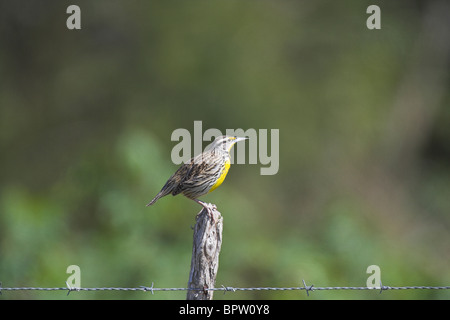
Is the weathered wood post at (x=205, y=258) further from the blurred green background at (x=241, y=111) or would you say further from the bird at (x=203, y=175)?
the blurred green background at (x=241, y=111)

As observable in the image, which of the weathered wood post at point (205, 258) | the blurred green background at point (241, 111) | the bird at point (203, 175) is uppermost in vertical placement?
the blurred green background at point (241, 111)

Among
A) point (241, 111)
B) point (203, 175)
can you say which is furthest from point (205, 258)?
point (241, 111)

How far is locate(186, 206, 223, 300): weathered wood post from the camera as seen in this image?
6078 millimetres

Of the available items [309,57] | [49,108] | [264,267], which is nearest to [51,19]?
[49,108]

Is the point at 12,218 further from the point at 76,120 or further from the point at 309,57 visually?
the point at 309,57

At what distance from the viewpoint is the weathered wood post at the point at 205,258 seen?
6.08m

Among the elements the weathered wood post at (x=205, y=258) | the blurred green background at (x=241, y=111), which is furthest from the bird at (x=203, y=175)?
the blurred green background at (x=241, y=111)

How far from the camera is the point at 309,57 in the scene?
1697 cm

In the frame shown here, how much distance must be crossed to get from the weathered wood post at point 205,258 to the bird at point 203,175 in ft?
0.39

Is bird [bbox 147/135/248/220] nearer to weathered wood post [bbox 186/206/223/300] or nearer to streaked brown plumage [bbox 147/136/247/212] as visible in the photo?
streaked brown plumage [bbox 147/136/247/212]

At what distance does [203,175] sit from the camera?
6.14m

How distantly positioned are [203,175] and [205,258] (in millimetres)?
771

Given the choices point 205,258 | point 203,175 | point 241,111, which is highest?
point 241,111

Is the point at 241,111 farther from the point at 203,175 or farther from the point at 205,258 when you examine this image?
the point at 205,258
